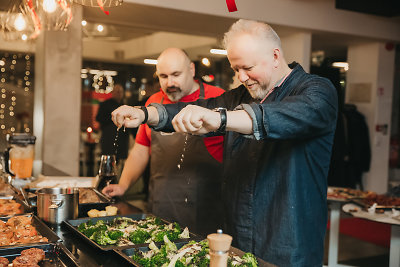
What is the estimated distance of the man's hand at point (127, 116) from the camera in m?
1.94

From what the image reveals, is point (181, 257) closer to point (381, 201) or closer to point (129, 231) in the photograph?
point (129, 231)

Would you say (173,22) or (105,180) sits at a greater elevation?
(173,22)

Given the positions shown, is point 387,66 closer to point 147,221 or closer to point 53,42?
point 53,42

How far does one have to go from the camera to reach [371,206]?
346 cm

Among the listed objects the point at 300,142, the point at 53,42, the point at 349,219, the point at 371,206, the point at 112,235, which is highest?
the point at 53,42

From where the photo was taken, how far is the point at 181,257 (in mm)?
1423

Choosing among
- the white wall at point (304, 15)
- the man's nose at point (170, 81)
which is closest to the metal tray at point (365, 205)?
the man's nose at point (170, 81)

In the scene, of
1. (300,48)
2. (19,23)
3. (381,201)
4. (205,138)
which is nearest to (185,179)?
(205,138)

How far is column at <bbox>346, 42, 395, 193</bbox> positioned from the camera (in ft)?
20.6

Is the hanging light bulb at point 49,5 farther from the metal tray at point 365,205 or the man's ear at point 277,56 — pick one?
the metal tray at point 365,205

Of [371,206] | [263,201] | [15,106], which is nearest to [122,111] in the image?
[263,201]

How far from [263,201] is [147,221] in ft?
1.71

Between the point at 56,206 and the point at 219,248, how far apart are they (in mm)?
1148

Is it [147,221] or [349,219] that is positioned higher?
[147,221]
